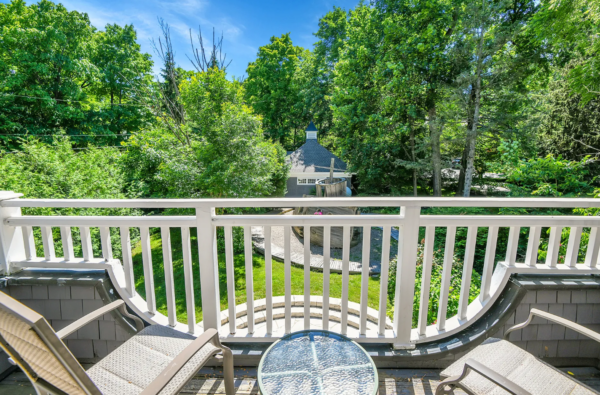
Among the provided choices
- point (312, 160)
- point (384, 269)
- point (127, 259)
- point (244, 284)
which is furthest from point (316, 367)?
point (312, 160)

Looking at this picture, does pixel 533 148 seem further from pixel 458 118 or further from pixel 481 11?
pixel 481 11

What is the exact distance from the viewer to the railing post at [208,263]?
1760mm

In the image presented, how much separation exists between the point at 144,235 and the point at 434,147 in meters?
13.5

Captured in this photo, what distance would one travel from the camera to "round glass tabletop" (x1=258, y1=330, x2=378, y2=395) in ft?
4.17

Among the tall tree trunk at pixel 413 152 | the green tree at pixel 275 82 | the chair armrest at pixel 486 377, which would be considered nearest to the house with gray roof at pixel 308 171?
the tall tree trunk at pixel 413 152

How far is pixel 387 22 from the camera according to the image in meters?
12.7

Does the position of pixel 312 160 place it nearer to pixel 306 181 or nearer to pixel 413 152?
pixel 306 181

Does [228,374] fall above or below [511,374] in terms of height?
below

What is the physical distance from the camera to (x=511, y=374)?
133 centimetres

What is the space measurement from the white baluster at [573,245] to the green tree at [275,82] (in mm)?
19877

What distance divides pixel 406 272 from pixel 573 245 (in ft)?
3.82

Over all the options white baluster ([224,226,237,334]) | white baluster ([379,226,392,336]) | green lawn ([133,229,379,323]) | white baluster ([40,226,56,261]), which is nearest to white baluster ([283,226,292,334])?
white baluster ([224,226,237,334])

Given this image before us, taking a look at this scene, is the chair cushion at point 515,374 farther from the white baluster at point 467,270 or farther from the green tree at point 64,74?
the green tree at point 64,74

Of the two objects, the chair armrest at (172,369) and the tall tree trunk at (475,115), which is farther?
the tall tree trunk at (475,115)
